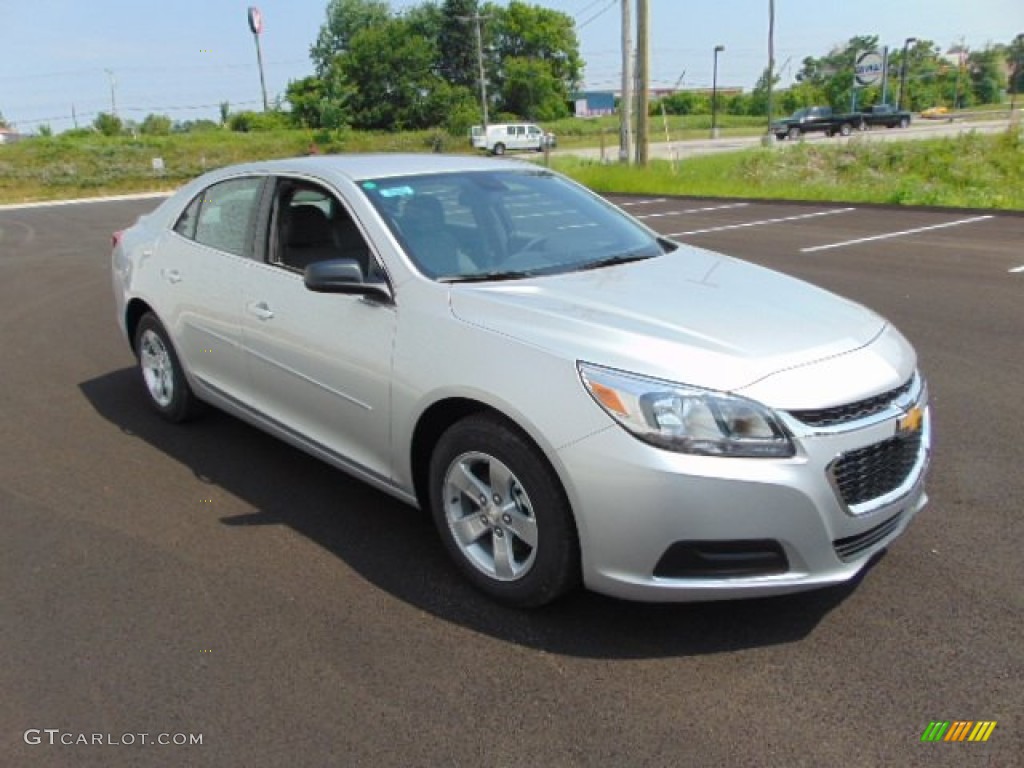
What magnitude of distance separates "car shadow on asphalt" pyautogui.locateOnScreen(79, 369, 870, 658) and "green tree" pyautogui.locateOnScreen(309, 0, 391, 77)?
101065 mm

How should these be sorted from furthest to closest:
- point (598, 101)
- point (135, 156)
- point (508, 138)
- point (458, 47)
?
point (598, 101), point (458, 47), point (508, 138), point (135, 156)

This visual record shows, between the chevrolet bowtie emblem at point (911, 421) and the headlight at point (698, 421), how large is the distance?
21.5 inches

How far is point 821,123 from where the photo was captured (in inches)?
1959

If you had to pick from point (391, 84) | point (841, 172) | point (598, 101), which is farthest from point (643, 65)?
point (598, 101)

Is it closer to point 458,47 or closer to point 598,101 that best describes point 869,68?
point 458,47

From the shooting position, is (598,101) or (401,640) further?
(598,101)

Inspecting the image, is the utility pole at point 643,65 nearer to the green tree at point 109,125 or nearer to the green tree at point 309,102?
the green tree at point 309,102

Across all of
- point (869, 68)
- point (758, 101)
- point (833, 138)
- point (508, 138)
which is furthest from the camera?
point (758, 101)

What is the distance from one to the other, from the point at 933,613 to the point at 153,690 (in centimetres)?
264

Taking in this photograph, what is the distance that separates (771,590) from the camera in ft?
8.95

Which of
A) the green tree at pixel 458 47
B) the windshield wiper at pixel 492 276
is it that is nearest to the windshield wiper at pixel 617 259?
the windshield wiper at pixel 492 276

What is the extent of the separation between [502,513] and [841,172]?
Result: 82.3 feet

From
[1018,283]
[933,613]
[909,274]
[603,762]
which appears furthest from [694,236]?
[603,762]

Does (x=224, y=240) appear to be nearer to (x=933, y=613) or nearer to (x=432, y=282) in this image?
(x=432, y=282)
